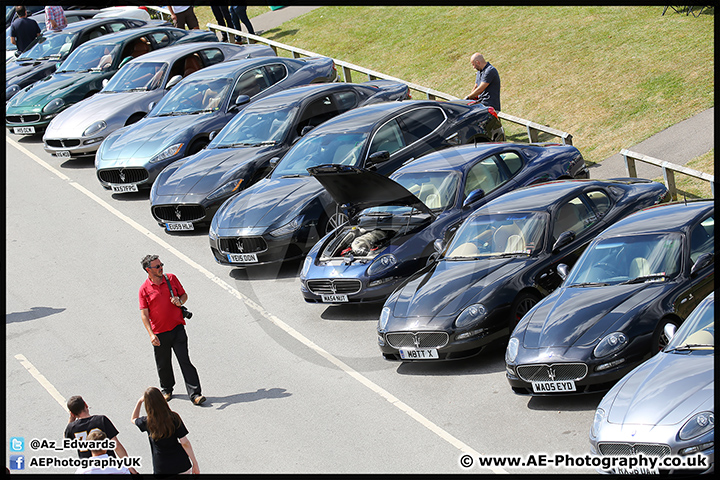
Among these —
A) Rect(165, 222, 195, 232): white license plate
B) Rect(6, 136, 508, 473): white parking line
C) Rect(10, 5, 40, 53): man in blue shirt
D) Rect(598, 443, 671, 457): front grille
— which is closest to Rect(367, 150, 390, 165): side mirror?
Rect(6, 136, 508, 473): white parking line

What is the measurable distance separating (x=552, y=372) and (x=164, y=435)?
3.66 metres

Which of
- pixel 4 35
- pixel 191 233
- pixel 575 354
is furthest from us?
pixel 4 35

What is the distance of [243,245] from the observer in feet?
40.8

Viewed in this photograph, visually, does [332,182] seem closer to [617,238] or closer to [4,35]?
[617,238]

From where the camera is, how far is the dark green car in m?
19.5

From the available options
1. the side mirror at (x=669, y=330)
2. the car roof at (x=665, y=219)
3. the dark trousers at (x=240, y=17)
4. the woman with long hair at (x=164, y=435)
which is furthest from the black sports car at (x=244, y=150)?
the dark trousers at (x=240, y=17)

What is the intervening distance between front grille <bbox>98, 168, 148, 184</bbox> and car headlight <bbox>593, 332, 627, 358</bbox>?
33.6 feet

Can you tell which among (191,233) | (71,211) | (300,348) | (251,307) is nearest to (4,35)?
(71,211)

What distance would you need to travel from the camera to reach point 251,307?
11797 millimetres

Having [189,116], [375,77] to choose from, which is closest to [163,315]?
[189,116]

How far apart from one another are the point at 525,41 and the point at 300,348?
12972 millimetres

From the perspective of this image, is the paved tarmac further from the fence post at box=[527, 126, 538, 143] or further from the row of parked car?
the row of parked car

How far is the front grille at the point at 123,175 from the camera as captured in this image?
15.7m

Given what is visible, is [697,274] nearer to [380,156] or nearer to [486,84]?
[380,156]
